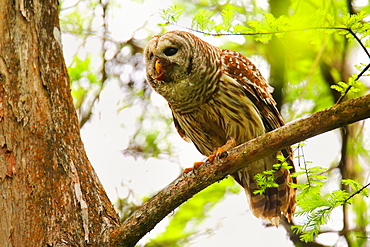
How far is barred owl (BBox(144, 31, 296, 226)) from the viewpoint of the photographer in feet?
13.9

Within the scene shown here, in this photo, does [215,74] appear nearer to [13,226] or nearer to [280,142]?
[280,142]

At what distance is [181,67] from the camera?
4.43 meters

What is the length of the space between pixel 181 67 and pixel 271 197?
5.21ft

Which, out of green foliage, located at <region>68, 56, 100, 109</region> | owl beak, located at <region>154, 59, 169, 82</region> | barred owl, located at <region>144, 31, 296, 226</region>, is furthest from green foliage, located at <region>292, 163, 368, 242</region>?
green foliage, located at <region>68, 56, 100, 109</region>

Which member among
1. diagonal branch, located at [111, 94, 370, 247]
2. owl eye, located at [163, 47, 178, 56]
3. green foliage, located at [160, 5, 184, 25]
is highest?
owl eye, located at [163, 47, 178, 56]

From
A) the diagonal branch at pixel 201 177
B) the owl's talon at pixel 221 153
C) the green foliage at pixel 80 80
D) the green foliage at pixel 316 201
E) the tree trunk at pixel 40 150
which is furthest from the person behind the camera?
the green foliage at pixel 80 80

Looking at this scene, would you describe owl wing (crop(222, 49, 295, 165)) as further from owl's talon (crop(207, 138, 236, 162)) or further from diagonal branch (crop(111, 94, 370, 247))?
diagonal branch (crop(111, 94, 370, 247))

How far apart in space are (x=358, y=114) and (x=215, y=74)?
1.93 m

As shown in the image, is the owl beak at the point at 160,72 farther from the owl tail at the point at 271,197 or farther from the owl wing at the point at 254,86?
the owl tail at the point at 271,197

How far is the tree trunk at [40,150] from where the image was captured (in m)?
3.26

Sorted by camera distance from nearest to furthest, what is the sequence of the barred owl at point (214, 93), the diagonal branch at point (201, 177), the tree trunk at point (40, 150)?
1. the diagonal branch at point (201, 177)
2. the tree trunk at point (40, 150)
3. the barred owl at point (214, 93)

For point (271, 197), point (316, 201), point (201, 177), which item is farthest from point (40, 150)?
point (271, 197)

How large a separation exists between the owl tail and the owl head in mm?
1006

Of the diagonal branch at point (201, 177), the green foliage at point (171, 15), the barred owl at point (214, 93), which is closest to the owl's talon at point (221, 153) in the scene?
the diagonal branch at point (201, 177)
